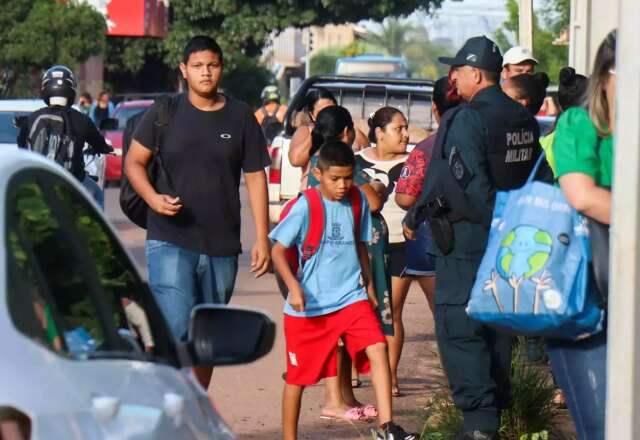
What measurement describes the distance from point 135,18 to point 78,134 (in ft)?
137

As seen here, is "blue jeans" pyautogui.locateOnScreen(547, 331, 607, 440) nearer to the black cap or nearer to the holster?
the holster

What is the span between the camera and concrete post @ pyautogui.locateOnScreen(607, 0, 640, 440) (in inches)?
165

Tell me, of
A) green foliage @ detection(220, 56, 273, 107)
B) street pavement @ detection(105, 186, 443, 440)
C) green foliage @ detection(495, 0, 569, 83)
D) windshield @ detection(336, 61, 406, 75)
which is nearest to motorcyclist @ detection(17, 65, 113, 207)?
street pavement @ detection(105, 186, 443, 440)

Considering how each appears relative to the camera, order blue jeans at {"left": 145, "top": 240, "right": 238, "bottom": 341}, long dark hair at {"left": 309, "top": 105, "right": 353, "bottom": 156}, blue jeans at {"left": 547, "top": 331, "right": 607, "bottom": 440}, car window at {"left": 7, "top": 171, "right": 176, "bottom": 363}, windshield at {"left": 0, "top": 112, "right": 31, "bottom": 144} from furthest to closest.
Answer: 1. windshield at {"left": 0, "top": 112, "right": 31, "bottom": 144}
2. long dark hair at {"left": 309, "top": 105, "right": 353, "bottom": 156}
3. blue jeans at {"left": 145, "top": 240, "right": 238, "bottom": 341}
4. blue jeans at {"left": 547, "top": 331, "right": 607, "bottom": 440}
5. car window at {"left": 7, "top": 171, "right": 176, "bottom": 363}

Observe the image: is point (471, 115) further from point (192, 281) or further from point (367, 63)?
point (367, 63)

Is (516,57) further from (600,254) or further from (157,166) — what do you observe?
(600,254)

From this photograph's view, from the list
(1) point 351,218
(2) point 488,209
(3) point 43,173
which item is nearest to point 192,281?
(1) point 351,218

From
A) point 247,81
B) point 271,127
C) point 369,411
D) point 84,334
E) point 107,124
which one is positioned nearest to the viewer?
point 84,334

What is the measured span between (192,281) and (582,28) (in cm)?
1023

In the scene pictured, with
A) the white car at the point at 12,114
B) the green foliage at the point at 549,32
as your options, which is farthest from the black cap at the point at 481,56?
the green foliage at the point at 549,32

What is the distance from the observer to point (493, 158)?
6762mm

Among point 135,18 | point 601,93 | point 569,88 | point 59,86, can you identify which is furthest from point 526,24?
point 135,18

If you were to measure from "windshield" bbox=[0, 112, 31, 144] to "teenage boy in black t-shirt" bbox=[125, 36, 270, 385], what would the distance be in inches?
250

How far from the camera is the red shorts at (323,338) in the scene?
721cm
